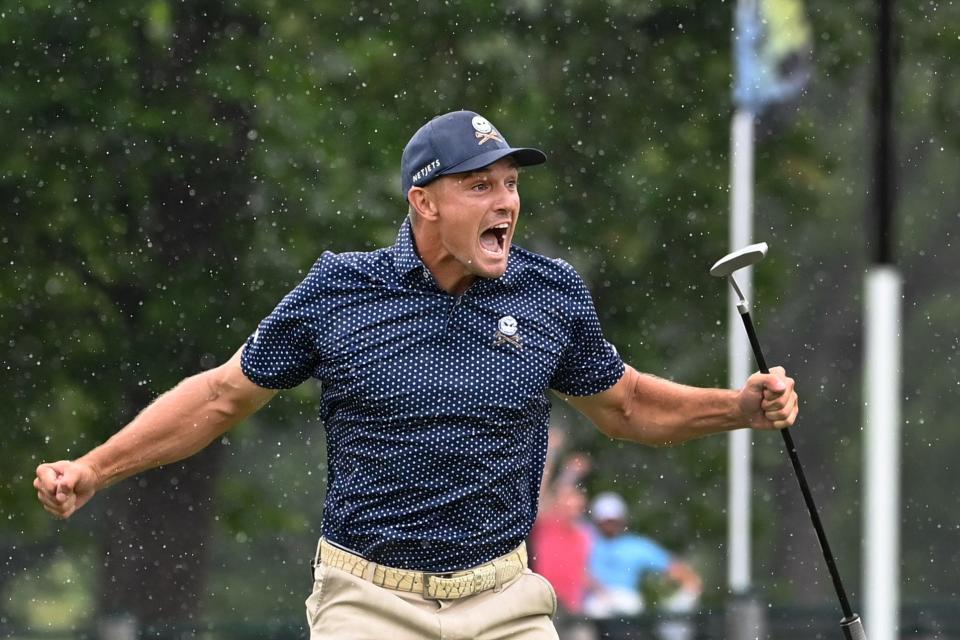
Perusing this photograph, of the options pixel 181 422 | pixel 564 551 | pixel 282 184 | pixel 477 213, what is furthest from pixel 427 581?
pixel 282 184

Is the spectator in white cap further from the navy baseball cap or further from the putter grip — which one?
the navy baseball cap

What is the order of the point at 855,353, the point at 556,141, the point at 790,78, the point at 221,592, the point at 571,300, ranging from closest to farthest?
the point at 571,300 → the point at 790,78 → the point at 556,141 → the point at 855,353 → the point at 221,592

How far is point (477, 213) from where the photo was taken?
5.50 meters

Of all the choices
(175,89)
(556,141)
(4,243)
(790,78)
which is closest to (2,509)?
(4,243)

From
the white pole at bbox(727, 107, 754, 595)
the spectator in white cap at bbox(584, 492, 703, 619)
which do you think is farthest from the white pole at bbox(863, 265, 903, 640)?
the white pole at bbox(727, 107, 754, 595)

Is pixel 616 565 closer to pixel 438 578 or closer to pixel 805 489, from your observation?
pixel 805 489

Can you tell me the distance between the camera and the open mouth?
18.0 feet

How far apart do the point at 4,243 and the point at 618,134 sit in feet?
18.7

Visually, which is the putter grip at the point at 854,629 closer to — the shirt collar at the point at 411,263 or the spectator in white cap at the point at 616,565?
the shirt collar at the point at 411,263

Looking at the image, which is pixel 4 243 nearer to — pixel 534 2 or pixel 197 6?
pixel 197 6

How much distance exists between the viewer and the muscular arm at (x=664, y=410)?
569 centimetres

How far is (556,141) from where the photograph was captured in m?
18.8

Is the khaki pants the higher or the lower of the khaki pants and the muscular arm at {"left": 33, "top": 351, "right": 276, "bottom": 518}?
the lower

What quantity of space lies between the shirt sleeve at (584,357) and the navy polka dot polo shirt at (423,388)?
0.01 metres
